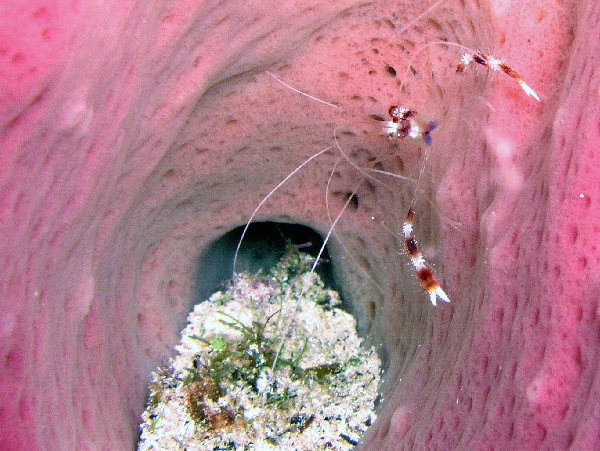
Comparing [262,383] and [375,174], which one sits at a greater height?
[375,174]

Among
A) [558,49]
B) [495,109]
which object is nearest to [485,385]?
[495,109]

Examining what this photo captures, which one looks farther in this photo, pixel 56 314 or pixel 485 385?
pixel 56 314

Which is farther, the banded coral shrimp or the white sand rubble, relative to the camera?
the white sand rubble

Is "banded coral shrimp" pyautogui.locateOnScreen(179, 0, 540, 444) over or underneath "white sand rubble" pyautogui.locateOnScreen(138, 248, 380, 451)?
over

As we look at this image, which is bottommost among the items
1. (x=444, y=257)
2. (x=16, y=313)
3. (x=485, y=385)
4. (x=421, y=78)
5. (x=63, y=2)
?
(x=485, y=385)

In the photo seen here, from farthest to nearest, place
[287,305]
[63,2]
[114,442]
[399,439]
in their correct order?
[287,305] < [114,442] < [399,439] < [63,2]

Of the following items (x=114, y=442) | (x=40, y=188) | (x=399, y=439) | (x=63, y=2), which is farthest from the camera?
(x=114, y=442)

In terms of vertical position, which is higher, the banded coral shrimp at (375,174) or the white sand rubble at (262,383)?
the banded coral shrimp at (375,174)

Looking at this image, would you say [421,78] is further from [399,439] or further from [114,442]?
[114,442]

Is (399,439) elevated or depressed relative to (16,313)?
depressed

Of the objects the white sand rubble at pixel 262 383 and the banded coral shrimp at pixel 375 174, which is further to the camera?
Answer: the white sand rubble at pixel 262 383
